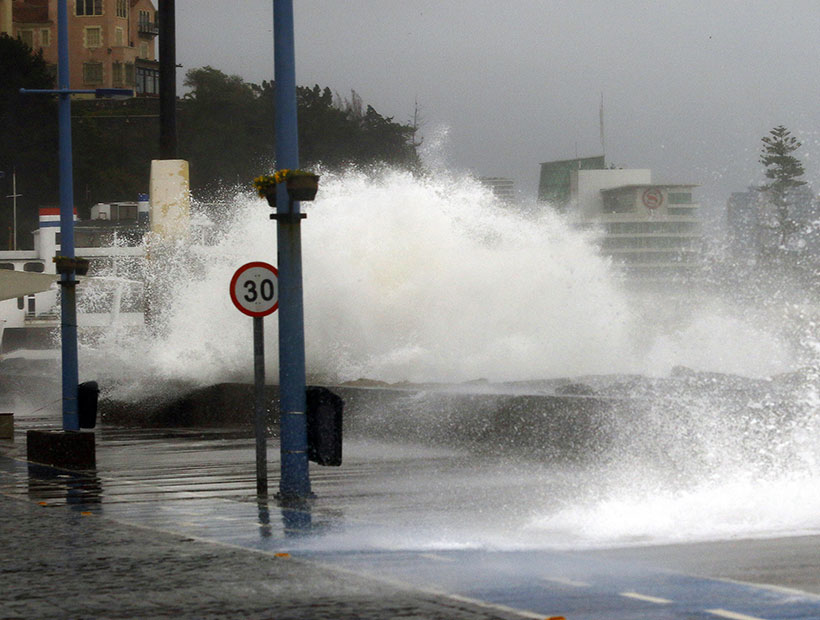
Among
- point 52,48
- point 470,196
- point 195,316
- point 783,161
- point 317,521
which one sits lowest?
point 317,521

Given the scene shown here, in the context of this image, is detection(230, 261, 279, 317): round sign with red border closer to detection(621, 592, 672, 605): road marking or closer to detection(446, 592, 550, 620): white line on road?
detection(446, 592, 550, 620): white line on road

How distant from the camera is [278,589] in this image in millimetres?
8672

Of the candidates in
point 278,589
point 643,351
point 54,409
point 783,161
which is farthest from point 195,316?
point 783,161

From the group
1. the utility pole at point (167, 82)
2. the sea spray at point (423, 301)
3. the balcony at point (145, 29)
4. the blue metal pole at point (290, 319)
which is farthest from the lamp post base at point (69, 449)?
the balcony at point (145, 29)

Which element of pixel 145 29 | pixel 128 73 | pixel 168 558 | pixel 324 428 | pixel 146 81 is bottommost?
pixel 168 558

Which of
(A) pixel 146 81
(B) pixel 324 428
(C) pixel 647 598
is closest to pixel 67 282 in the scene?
(B) pixel 324 428

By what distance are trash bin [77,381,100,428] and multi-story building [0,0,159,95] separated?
116105mm

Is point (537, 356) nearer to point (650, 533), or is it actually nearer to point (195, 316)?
point (195, 316)

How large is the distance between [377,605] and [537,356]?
88.8 feet

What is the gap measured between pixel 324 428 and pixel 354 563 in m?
4.38

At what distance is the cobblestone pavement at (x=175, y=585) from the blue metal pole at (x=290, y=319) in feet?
8.14

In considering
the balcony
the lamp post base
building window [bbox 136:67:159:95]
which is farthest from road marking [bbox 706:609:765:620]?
the balcony

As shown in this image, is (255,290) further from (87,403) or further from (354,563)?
(87,403)

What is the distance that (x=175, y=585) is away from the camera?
893 cm
